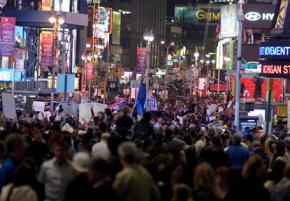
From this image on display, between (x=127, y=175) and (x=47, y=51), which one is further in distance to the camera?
(x=47, y=51)

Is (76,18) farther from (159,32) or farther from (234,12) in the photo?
(159,32)

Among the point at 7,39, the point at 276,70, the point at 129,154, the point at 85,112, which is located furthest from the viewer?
the point at 7,39

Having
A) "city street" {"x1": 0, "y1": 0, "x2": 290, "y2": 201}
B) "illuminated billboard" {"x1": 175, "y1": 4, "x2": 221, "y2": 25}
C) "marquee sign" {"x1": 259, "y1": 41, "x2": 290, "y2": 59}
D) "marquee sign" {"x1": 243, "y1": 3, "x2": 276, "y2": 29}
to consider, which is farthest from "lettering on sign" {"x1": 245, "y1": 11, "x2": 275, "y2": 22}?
"illuminated billboard" {"x1": 175, "y1": 4, "x2": 221, "y2": 25}

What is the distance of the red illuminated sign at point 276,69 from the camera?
118 feet

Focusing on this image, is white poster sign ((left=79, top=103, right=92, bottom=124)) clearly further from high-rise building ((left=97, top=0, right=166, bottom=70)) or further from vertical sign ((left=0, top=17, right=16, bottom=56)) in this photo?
high-rise building ((left=97, top=0, right=166, bottom=70))

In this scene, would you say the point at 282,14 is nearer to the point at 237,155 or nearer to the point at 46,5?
the point at 237,155

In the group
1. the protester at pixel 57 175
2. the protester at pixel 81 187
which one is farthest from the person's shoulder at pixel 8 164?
the protester at pixel 81 187

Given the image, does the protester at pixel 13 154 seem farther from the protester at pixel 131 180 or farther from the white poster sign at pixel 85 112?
the white poster sign at pixel 85 112

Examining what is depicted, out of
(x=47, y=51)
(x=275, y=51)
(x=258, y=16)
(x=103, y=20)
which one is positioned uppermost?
(x=103, y=20)

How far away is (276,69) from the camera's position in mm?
36094

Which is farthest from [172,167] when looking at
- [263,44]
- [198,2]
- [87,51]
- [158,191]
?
[198,2]

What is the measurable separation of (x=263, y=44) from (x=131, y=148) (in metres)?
27.4

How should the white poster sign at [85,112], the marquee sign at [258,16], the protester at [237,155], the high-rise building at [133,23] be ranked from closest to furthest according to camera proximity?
the protester at [237,155] → the white poster sign at [85,112] → the marquee sign at [258,16] → the high-rise building at [133,23]

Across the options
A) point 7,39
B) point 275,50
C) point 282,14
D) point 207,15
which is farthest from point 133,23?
point 275,50
